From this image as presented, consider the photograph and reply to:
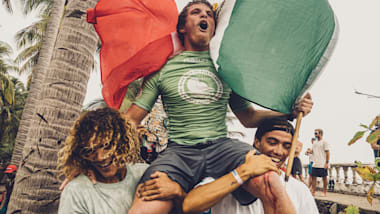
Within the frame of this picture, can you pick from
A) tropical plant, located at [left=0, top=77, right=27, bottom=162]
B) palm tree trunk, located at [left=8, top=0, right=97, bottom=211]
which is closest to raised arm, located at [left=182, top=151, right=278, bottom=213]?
palm tree trunk, located at [left=8, top=0, right=97, bottom=211]

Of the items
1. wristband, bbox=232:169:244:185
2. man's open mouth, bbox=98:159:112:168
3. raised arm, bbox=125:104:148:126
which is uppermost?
raised arm, bbox=125:104:148:126

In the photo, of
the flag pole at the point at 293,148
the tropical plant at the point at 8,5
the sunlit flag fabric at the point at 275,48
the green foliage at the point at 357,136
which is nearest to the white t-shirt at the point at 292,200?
the flag pole at the point at 293,148

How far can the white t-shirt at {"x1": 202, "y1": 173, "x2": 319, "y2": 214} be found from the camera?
1.93 m

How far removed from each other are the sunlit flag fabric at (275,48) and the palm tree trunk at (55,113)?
1504mm

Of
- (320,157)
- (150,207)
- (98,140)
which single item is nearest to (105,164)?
(98,140)

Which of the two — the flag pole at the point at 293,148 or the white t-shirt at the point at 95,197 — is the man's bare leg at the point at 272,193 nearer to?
the flag pole at the point at 293,148

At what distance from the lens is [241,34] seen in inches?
77.7

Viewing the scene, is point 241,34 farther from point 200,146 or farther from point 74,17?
point 74,17

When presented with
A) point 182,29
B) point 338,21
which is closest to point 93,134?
point 182,29

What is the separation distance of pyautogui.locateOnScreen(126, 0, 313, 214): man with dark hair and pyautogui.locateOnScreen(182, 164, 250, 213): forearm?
0.41 feet

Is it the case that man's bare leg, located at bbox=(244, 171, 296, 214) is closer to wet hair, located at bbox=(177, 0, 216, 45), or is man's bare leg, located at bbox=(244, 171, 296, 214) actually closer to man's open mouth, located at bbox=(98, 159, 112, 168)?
man's open mouth, located at bbox=(98, 159, 112, 168)

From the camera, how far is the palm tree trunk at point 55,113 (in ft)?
8.28

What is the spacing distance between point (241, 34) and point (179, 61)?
48cm

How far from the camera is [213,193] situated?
157cm
